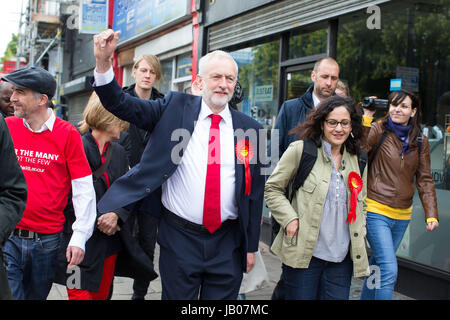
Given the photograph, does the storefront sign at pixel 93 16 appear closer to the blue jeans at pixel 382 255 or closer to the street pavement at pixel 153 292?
the street pavement at pixel 153 292

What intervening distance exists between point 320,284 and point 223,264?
0.92 metres

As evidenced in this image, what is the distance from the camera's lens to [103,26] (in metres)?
16.2

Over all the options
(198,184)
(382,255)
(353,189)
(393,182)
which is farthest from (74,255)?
(393,182)

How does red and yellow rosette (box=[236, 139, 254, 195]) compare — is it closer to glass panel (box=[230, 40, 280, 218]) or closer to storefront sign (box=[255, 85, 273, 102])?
glass panel (box=[230, 40, 280, 218])

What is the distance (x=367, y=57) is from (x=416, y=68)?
0.93m

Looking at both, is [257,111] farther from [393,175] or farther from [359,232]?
[359,232]

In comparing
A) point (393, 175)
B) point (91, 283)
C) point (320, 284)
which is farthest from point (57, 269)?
point (393, 175)

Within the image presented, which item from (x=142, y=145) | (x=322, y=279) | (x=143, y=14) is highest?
(x=143, y=14)

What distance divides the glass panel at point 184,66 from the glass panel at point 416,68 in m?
3.90

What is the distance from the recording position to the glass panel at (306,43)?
7.44 meters

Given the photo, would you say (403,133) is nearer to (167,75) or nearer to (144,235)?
(144,235)

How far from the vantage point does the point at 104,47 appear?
8.85 feet

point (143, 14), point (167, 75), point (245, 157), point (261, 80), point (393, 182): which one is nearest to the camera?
point (245, 157)

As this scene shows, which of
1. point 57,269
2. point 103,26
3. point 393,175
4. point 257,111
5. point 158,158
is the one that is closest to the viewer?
point 158,158
